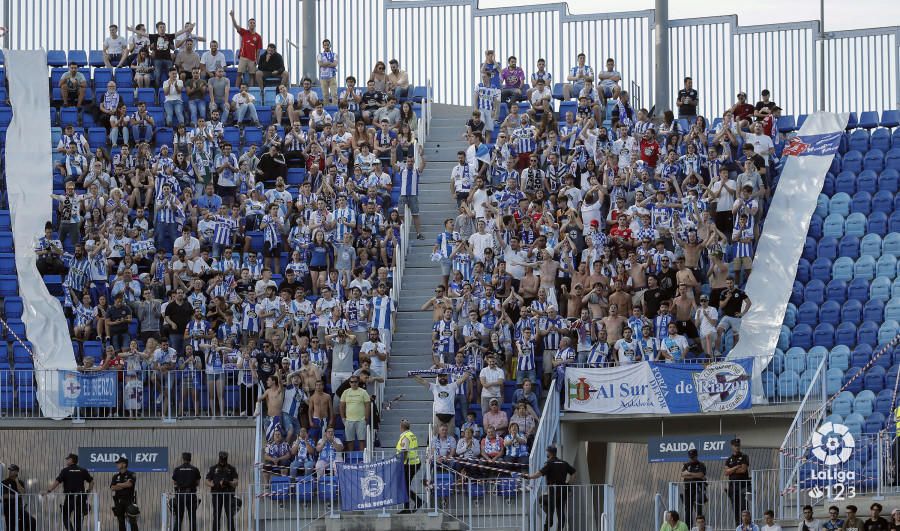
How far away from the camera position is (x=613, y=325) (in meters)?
31.2

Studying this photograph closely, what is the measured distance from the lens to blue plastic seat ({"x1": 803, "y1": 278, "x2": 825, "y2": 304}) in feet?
108

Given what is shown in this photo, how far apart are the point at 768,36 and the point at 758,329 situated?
10.9 meters

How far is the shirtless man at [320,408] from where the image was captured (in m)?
30.3

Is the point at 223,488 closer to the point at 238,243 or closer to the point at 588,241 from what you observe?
the point at 238,243

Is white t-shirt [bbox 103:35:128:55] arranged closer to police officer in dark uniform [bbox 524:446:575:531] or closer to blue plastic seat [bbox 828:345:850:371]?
police officer in dark uniform [bbox 524:446:575:531]

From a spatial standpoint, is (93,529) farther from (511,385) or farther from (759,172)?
(759,172)

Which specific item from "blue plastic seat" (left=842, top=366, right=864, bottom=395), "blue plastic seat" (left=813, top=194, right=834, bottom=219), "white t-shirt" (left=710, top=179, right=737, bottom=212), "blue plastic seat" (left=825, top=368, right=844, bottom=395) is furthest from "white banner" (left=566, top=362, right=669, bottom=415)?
"blue plastic seat" (left=813, top=194, right=834, bottom=219)

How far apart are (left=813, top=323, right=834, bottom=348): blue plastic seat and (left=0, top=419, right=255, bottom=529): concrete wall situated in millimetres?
9259

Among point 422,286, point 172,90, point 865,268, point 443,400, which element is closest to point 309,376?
point 443,400

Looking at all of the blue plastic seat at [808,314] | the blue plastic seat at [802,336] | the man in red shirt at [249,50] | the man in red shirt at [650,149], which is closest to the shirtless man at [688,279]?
the blue plastic seat at [802,336]

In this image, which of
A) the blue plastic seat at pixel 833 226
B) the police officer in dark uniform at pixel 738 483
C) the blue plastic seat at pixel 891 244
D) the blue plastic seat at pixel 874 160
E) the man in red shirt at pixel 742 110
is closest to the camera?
the police officer in dark uniform at pixel 738 483

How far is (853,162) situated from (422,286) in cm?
824

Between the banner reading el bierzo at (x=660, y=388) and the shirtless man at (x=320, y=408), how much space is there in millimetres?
3829

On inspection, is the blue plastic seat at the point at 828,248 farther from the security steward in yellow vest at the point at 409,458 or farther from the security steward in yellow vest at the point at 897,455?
the security steward in yellow vest at the point at 409,458
